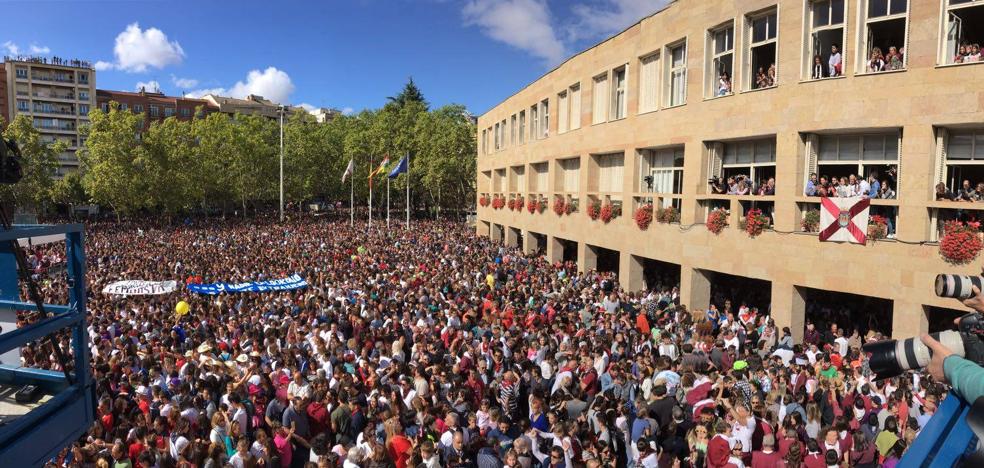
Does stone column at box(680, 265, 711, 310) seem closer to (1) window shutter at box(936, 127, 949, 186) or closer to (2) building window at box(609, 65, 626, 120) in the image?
(1) window shutter at box(936, 127, 949, 186)

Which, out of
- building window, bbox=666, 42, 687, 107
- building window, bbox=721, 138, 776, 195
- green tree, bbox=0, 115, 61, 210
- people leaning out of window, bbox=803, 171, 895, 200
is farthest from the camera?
green tree, bbox=0, 115, 61, 210

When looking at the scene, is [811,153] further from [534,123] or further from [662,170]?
[534,123]

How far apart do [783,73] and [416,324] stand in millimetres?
10457

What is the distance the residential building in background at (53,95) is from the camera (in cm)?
7612

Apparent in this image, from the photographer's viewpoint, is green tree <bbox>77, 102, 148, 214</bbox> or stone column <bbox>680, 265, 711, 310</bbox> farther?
green tree <bbox>77, 102, 148, 214</bbox>

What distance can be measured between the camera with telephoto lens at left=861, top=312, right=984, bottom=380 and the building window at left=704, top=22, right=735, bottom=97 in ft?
49.0

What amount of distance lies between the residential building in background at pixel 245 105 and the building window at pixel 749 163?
96.1m

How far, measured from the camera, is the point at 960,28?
12.0 m

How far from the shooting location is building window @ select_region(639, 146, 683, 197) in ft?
61.4

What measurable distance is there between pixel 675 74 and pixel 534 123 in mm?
12713

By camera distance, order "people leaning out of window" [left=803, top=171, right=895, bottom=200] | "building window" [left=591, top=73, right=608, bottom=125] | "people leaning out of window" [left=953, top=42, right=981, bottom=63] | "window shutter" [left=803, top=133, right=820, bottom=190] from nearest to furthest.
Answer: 1. "people leaning out of window" [left=953, top=42, right=981, bottom=63]
2. "people leaning out of window" [left=803, top=171, right=895, bottom=200]
3. "window shutter" [left=803, top=133, right=820, bottom=190]
4. "building window" [left=591, top=73, right=608, bottom=125]

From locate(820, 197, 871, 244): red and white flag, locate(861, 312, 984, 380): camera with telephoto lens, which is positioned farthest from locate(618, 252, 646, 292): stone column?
locate(861, 312, 984, 380): camera with telephoto lens

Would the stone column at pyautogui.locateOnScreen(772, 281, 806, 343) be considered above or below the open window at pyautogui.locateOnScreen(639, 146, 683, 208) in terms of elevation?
below

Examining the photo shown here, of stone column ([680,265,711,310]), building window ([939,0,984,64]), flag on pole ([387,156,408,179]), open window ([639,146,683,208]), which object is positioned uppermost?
building window ([939,0,984,64])
